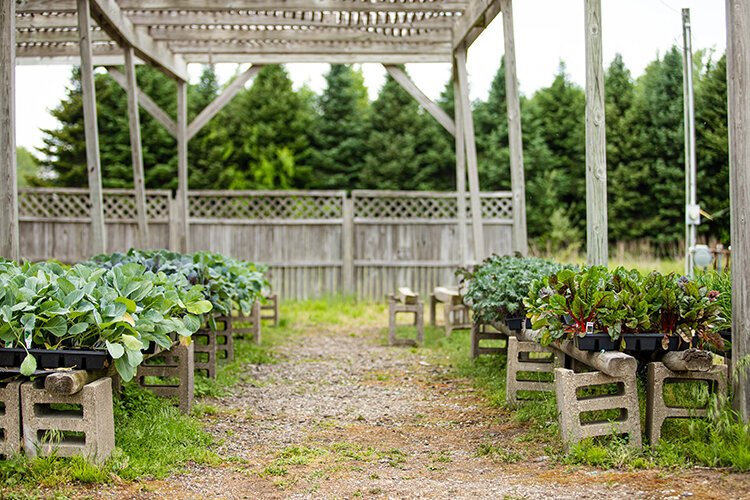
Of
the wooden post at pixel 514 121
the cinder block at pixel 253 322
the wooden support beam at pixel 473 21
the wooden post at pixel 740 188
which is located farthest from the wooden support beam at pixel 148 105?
the wooden post at pixel 740 188

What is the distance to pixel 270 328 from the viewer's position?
10.6 metres

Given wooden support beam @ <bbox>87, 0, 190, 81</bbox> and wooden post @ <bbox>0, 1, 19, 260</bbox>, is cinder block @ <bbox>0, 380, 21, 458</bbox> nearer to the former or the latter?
wooden post @ <bbox>0, 1, 19, 260</bbox>

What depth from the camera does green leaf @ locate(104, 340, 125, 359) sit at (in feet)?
12.7

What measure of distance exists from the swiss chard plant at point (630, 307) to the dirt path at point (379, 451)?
0.73m

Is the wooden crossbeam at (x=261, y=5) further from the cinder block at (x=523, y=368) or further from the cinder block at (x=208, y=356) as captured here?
the cinder block at (x=523, y=368)

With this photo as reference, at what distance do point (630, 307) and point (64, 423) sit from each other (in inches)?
115

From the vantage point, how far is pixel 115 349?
12.7ft

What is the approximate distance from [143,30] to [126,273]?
590 cm

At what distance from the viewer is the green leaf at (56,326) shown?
3.92 m

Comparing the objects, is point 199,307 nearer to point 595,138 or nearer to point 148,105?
point 595,138

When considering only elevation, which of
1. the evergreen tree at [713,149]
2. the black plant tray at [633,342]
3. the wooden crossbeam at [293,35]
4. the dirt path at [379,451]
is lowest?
the dirt path at [379,451]

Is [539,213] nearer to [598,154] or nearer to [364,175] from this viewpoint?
[364,175]

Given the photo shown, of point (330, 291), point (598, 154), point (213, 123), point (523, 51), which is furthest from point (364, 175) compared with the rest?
point (598, 154)

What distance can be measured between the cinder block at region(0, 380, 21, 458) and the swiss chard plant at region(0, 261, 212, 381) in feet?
0.77
